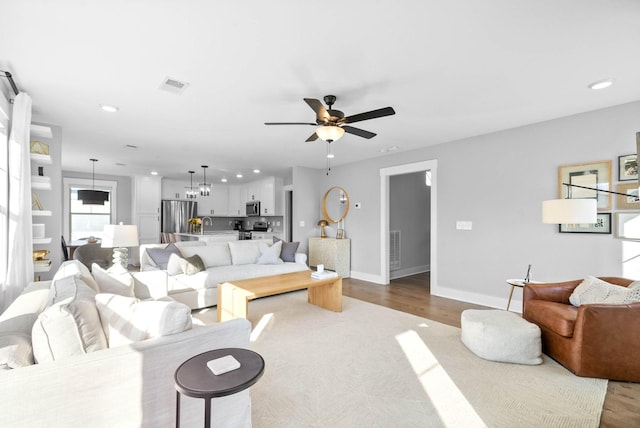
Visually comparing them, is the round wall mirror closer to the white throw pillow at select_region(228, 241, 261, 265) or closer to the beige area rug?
the white throw pillow at select_region(228, 241, 261, 265)

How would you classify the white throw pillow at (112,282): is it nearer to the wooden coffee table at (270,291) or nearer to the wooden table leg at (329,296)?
the wooden coffee table at (270,291)

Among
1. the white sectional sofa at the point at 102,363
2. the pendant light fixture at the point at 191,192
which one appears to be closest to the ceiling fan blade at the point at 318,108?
the white sectional sofa at the point at 102,363

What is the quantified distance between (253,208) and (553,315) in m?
7.49

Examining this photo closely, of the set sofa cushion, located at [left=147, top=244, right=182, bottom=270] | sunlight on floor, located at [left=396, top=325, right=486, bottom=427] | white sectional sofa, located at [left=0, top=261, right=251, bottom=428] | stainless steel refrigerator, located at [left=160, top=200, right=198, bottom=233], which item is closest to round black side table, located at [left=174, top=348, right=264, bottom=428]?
white sectional sofa, located at [left=0, top=261, right=251, bottom=428]

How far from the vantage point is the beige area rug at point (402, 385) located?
1.92m

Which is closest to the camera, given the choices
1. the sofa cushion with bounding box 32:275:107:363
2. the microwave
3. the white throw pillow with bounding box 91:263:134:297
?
the sofa cushion with bounding box 32:275:107:363

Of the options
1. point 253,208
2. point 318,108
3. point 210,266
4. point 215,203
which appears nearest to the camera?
point 318,108

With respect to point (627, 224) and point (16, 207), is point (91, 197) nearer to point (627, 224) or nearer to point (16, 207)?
point (16, 207)

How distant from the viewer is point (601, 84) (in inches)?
107

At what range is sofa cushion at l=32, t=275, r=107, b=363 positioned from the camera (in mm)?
1335

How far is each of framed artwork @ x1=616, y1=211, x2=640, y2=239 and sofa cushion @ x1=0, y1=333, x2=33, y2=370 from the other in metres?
4.72

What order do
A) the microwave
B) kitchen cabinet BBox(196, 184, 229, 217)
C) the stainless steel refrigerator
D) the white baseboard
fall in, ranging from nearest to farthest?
1. the white baseboard
2. the stainless steel refrigerator
3. the microwave
4. kitchen cabinet BBox(196, 184, 229, 217)

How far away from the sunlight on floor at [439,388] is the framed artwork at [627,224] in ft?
7.92

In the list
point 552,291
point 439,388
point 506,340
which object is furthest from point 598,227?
point 439,388
